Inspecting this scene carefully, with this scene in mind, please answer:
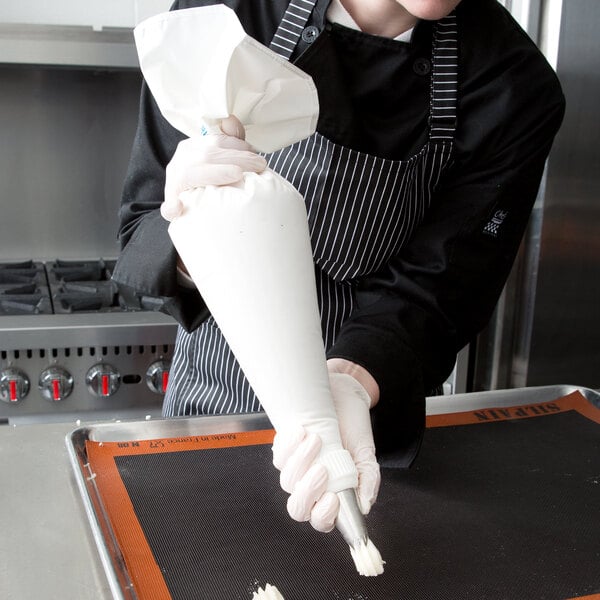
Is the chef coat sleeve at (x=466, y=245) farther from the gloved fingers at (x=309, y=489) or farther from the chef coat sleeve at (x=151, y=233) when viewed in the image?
the gloved fingers at (x=309, y=489)

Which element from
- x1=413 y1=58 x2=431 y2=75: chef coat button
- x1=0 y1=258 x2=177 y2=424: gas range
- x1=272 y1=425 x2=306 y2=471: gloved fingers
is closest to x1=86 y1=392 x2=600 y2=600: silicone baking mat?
x1=272 y1=425 x2=306 y2=471: gloved fingers

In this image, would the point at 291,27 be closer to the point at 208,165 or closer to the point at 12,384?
the point at 208,165

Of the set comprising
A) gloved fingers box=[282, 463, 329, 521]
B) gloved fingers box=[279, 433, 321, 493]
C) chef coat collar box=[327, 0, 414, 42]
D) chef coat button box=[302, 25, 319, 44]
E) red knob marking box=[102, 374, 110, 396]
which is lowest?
red knob marking box=[102, 374, 110, 396]

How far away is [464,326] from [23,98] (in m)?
1.27

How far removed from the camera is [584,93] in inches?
59.2

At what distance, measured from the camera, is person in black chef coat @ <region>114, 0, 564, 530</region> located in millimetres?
936

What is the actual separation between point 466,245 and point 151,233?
→ 0.37 meters

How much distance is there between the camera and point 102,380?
4.79ft

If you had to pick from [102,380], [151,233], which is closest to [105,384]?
[102,380]

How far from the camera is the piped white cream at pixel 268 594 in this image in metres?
0.59

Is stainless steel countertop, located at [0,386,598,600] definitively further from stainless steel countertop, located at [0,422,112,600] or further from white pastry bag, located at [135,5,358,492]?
white pastry bag, located at [135,5,358,492]

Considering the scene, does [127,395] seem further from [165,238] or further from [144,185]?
[165,238]

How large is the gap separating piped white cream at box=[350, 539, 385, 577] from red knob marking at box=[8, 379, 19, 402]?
1.00 m

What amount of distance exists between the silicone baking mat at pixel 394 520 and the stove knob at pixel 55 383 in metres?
0.64
